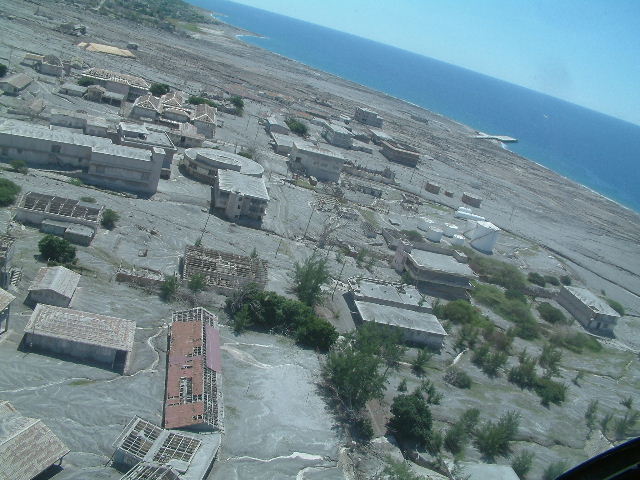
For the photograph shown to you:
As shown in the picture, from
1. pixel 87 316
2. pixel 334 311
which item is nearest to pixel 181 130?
pixel 334 311

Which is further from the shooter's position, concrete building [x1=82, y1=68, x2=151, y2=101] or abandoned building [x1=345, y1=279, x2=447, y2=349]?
concrete building [x1=82, y1=68, x2=151, y2=101]

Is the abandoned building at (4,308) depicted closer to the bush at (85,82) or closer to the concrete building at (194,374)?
the concrete building at (194,374)

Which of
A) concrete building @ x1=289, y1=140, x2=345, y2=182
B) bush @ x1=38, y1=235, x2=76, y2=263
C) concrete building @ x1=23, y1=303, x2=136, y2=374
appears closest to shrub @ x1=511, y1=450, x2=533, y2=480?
concrete building @ x1=23, y1=303, x2=136, y2=374

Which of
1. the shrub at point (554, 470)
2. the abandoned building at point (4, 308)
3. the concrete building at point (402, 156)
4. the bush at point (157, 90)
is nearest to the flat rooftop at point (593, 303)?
the shrub at point (554, 470)

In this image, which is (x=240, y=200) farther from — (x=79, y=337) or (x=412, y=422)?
(x=412, y=422)

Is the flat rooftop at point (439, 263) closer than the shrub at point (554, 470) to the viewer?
No

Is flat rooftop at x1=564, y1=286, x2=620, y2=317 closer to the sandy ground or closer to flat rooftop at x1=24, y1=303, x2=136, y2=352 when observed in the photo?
the sandy ground
